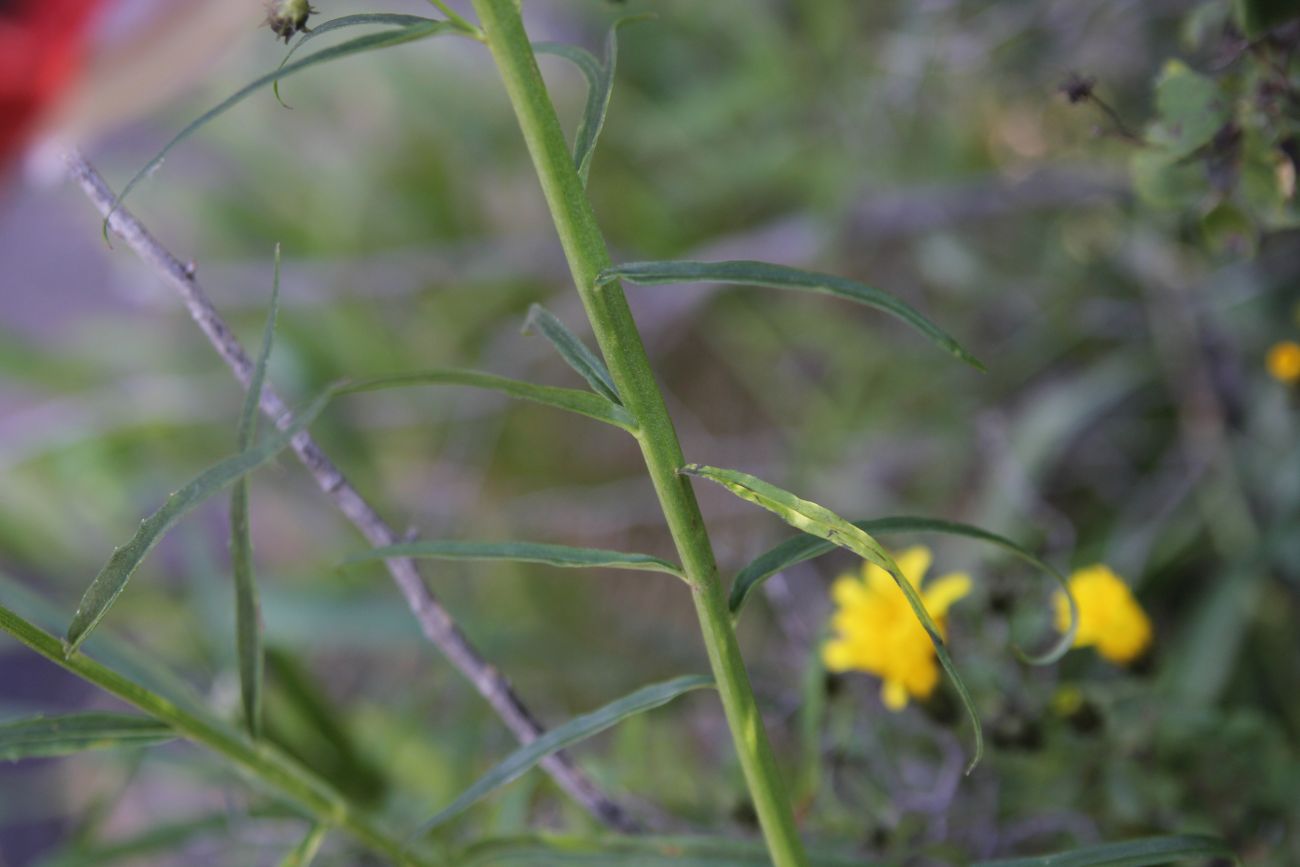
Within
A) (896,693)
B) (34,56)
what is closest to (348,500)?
(896,693)

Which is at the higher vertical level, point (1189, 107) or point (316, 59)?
point (1189, 107)

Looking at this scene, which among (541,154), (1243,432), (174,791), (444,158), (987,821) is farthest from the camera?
(444,158)

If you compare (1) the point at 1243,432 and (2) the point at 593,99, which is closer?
(2) the point at 593,99

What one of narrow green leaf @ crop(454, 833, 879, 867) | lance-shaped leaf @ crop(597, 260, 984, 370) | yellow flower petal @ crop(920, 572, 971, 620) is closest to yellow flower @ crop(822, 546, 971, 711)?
yellow flower petal @ crop(920, 572, 971, 620)

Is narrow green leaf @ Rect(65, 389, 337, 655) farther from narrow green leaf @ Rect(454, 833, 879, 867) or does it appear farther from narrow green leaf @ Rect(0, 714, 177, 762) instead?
narrow green leaf @ Rect(454, 833, 879, 867)

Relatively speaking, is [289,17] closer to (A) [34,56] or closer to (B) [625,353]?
(B) [625,353]

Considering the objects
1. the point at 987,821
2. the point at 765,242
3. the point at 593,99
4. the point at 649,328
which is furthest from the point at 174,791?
the point at 593,99

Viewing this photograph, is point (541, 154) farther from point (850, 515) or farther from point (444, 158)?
point (444, 158)
